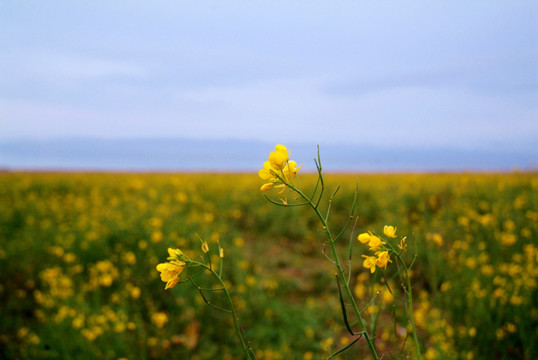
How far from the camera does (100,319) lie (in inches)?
101

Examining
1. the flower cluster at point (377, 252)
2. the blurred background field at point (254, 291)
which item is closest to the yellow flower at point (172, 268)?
the flower cluster at point (377, 252)

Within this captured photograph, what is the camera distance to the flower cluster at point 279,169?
2.95 feet

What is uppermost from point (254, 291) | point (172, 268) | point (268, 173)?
point (268, 173)

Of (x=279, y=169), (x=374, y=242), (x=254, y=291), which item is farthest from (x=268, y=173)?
(x=254, y=291)

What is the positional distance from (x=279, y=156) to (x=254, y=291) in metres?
2.89

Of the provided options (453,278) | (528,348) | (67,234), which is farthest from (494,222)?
(67,234)

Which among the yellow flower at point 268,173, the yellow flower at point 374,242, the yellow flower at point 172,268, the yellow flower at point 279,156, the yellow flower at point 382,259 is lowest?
the yellow flower at point 172,268

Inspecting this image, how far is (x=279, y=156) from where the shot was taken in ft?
2.95

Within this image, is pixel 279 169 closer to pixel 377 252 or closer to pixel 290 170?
pixel 290 170

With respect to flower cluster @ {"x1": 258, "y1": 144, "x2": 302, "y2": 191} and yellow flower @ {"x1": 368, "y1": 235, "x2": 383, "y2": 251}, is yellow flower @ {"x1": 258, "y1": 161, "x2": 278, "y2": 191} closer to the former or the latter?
flower cluster @ {"x1": 258, "y1": 144, "x2": 302, "y2": 191}

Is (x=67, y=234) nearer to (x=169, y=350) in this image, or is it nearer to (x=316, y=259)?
(x=169, y=350)

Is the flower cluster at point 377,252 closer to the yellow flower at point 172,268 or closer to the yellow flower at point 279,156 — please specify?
the yellow flower at point 279,156

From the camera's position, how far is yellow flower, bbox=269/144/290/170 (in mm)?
896

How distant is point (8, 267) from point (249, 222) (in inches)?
130
